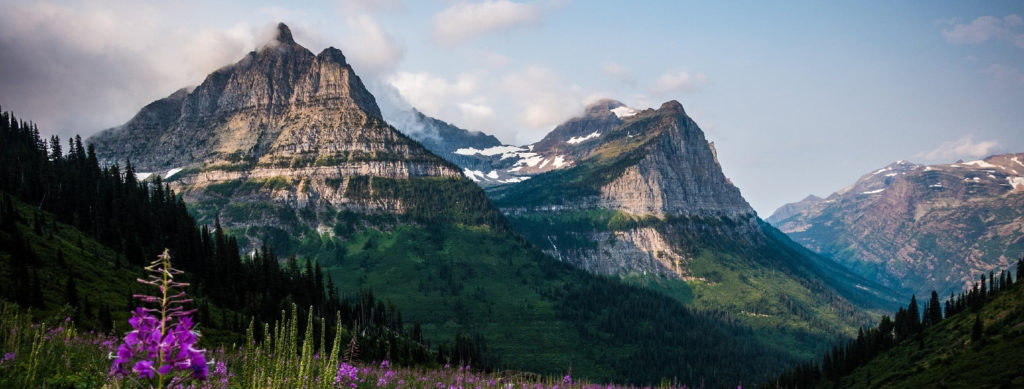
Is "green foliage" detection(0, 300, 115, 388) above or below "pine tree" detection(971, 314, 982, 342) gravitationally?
above

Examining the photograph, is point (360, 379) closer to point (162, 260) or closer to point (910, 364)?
point (162, 260)

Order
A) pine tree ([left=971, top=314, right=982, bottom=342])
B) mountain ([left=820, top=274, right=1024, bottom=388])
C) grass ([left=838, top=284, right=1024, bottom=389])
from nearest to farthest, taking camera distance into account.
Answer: grass ([left=838, top=284, right=1024, bottom=389]) < mountain ([left=820, top=274, right=1024, bottom=388]) < pine tree ([left=971, top=314, right=982, bottom=342])

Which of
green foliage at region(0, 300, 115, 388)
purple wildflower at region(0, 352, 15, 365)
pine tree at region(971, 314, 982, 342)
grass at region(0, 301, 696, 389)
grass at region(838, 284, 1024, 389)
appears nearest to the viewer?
grass at region(0, 301, 696, 389)

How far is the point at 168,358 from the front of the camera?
509cm

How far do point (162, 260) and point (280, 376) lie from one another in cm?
253

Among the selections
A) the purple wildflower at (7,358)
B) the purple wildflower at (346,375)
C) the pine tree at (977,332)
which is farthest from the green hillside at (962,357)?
the purple wildflower at (7,358)

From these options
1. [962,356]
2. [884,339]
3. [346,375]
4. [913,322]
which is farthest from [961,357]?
[346,375]

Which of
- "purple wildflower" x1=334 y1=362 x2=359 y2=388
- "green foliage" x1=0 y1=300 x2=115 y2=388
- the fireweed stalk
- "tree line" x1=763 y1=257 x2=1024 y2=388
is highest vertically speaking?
the fireweed stalk

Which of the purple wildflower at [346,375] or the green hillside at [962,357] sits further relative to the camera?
the green hillside at [962,357]

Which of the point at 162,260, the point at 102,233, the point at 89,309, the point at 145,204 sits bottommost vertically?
the point at 89,309

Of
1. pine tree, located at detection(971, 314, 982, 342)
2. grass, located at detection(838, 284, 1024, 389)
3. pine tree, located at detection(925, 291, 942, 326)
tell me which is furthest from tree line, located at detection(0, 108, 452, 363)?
pine tree, located at detection(925, 291, 942, 326)

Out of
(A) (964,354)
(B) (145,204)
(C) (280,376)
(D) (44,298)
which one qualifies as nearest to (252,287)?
(B) (145,204)

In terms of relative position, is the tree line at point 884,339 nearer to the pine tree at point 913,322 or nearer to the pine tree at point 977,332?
the pine tree at point 913,322

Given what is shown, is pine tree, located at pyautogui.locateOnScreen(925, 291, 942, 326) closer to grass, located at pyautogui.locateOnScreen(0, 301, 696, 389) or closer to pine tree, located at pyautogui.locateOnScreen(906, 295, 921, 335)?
pine tree, located at pyautogui.locateOnScreen(906, 295, 921, 335)
